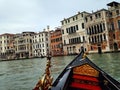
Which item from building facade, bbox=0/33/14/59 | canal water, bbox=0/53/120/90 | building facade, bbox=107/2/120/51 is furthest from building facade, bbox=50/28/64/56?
canal water, bbox=0/53/120/90

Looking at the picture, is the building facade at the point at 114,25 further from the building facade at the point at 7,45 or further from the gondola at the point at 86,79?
the building facade at the point at 7,45

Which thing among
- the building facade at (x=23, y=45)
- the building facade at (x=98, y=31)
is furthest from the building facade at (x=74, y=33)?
the building facade at (x=23, y=45)

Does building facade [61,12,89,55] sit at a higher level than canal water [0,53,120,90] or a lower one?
higher

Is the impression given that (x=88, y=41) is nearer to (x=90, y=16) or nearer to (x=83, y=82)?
(x=90, y=16)

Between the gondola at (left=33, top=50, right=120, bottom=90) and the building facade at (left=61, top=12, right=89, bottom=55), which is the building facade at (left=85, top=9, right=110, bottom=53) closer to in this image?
the building facade at (left=61, top=12, right=89, bottom=55)

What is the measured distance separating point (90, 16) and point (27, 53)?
69.1 feet

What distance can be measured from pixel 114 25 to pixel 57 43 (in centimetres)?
1371

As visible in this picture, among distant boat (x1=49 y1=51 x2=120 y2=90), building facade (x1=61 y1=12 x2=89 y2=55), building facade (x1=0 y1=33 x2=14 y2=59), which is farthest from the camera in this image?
building facade (x1=0 y1=33 x2=14 y2=59)

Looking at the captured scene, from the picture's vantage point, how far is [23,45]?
46938 mm

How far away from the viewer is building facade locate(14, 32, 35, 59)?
45688 millimetres

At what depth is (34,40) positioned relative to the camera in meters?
44.8

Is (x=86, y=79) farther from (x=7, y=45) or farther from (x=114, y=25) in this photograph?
(x=7, y=45)

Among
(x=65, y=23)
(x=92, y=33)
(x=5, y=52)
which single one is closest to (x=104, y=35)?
(x=92, y=33)

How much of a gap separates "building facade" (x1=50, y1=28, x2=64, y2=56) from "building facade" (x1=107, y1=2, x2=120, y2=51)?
1128 cm
